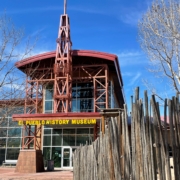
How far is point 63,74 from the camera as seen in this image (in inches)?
864

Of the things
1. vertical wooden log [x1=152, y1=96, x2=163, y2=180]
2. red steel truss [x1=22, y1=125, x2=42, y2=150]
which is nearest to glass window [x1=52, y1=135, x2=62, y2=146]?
red steel truss [x1=22, y1=125, x2=42, y2=150]

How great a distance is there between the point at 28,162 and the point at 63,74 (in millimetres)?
7520

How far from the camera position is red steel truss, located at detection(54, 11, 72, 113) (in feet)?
69.7

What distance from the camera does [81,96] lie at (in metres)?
23.3

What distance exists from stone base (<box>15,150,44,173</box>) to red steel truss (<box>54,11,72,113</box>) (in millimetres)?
3763

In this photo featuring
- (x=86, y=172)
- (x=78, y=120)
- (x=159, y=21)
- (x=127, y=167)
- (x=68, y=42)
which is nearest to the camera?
(x=127, y=167)

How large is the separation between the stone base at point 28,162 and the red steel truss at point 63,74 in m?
3.76

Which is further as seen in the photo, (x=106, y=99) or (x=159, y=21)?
(x=106, y=99)

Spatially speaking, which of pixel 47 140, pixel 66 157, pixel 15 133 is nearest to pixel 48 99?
pixel 47 140

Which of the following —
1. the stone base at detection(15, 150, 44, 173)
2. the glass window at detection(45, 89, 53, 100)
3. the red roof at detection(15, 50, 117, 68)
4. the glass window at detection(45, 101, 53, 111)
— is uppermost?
the red roof at detection(15, 50, 117, 68)

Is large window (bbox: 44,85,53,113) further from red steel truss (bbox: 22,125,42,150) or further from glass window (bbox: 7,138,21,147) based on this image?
glass window (bbox: 7,138,21,147)

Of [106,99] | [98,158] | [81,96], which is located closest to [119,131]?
[98,158]

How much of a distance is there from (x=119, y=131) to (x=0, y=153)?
23404 mm

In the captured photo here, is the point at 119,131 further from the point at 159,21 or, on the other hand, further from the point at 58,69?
the point at 58,69
